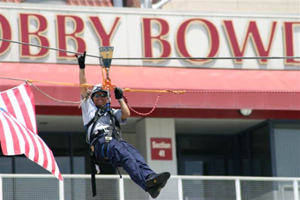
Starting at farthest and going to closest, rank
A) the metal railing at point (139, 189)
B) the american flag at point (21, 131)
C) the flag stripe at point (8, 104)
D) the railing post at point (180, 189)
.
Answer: the railing post at point (180, 189) < the metal railing at point (139, 189) < the flag stripe at point (8, 104) < the american flag at point (21, 131)

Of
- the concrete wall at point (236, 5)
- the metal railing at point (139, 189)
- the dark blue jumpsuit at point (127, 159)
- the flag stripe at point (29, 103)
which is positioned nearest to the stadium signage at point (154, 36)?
the metal railing at point (139, 189)

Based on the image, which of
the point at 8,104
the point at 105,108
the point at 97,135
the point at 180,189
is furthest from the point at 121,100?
the point at 180,189

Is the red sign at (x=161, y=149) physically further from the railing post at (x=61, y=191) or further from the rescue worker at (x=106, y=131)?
the rescue worker at (x=106, y=131)

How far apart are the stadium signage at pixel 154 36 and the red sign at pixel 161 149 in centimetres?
189

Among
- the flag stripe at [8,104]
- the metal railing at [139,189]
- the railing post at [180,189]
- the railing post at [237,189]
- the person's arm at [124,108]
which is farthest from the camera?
the railing post at [237,189]

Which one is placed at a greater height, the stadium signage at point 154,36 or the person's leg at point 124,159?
the stadium signage at point 154,36

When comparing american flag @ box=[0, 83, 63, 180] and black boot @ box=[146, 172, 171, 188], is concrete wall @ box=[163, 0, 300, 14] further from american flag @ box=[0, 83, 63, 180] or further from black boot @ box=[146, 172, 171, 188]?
black boot @ box=[146, 172, 171, 188]

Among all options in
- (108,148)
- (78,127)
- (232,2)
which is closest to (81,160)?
(78,127)

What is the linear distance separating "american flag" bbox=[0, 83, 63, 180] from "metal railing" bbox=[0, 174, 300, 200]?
10.1 ft

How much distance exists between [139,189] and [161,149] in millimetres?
2190

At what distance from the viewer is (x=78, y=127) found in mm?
26188

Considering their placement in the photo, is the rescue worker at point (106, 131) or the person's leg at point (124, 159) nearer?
the person's leg at point (124, 159)

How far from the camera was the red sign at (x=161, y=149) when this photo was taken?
25.1 m

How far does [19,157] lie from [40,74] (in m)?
3.16
